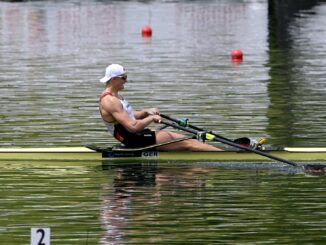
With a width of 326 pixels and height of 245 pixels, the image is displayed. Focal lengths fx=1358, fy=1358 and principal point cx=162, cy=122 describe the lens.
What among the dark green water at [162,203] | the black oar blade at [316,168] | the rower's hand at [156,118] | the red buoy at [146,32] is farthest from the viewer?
the red buoy at [146,32]

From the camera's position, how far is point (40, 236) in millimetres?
12148

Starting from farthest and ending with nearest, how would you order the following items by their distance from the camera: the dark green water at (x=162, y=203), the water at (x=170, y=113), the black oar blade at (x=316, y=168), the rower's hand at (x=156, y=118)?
the rower's hand at (x=156, y=118) → the black oar blade at (x=316, y=168) → the water at (x=170, y=113) → the dark green water at (x=162, y=203)

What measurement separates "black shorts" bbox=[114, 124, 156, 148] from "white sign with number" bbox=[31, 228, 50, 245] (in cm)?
805

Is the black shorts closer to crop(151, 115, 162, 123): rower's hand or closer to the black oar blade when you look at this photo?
crop(151, 115, 162, 123): rower's hand

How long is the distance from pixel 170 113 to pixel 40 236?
15.2m

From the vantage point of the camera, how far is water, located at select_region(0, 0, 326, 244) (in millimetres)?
16109

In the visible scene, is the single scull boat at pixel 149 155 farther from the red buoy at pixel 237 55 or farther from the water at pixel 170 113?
the red buoy at pixel 237 55

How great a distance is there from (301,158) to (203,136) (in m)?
1.60

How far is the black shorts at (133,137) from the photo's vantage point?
2020 cm

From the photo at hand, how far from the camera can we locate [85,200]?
1770cm

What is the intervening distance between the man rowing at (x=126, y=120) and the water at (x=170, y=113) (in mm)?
330

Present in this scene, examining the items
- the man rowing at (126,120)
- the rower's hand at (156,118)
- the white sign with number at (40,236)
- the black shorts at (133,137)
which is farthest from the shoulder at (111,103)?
the white sign with number at (40,236)

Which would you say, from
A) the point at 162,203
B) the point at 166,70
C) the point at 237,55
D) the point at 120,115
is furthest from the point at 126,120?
the point at 237,55

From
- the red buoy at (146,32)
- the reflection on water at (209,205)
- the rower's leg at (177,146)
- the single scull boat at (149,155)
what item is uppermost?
the red buoy at (146,32)
